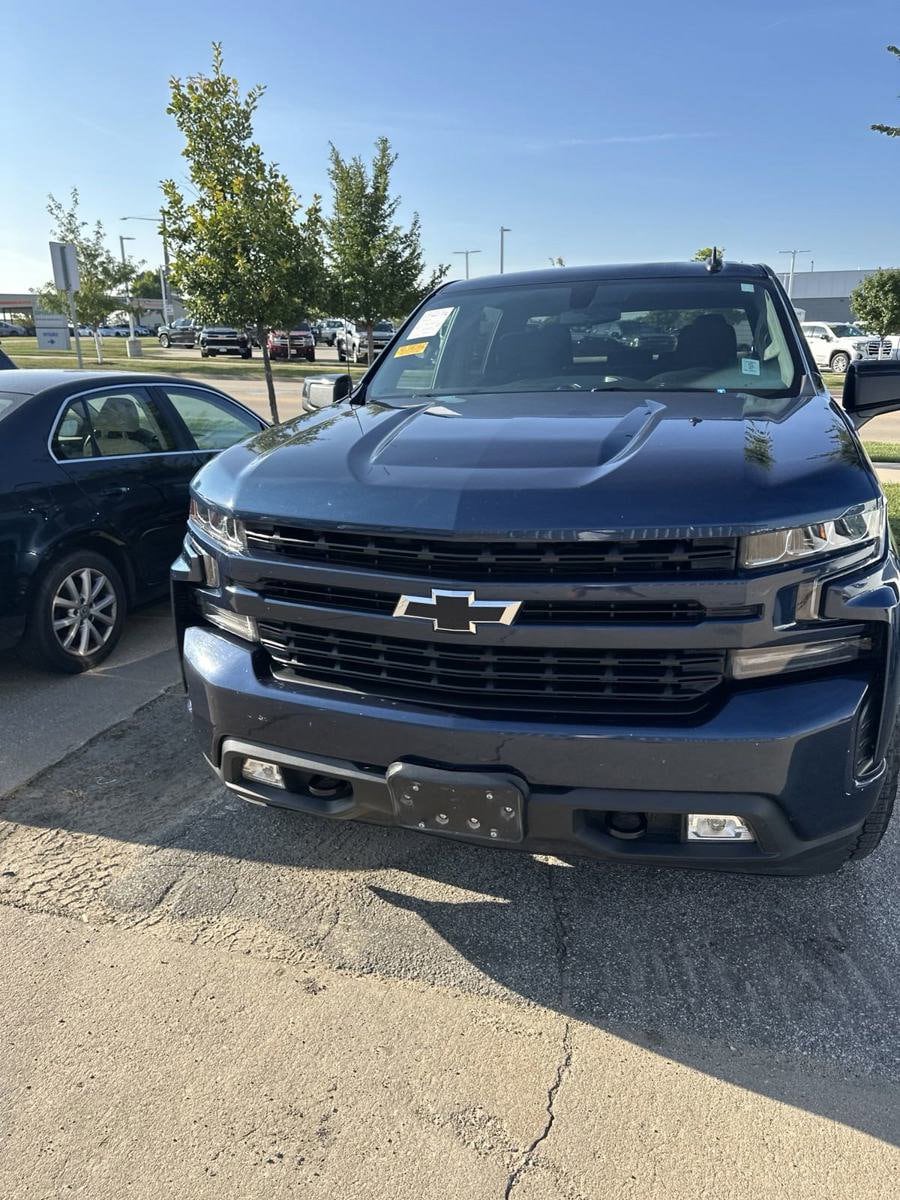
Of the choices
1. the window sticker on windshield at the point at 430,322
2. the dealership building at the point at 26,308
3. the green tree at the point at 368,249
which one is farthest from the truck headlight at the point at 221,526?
the dealership building at the point at 26,308

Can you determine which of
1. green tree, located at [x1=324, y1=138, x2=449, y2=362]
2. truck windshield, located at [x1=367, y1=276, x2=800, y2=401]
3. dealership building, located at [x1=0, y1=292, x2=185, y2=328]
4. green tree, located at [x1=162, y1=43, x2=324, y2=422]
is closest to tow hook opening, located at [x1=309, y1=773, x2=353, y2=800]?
truck windshield, located at [x1=367, y1=276, x2=800, y2=401]

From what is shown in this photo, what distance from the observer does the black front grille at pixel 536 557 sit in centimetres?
205

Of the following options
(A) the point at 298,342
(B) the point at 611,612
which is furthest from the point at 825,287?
(B) the point at 611,612

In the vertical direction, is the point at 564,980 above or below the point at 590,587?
Result: below

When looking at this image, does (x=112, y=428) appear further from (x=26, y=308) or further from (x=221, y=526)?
(x=26, y=308)

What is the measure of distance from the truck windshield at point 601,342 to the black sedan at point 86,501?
1.99m

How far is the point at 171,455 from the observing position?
18.1 ft

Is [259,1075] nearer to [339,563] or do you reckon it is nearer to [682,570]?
[339,563]

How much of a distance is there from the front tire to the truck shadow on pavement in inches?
49.1

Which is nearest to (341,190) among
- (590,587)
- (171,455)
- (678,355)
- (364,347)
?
(364,347)

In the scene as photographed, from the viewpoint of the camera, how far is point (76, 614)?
4.77 meters

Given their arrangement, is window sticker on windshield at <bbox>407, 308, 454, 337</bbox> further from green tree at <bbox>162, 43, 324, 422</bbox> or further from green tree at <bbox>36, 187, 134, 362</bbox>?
green tree at <bbox>36, 187, 134, 362</bbox>

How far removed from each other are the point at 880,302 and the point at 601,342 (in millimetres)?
33703

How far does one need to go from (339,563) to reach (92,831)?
1706 mm
